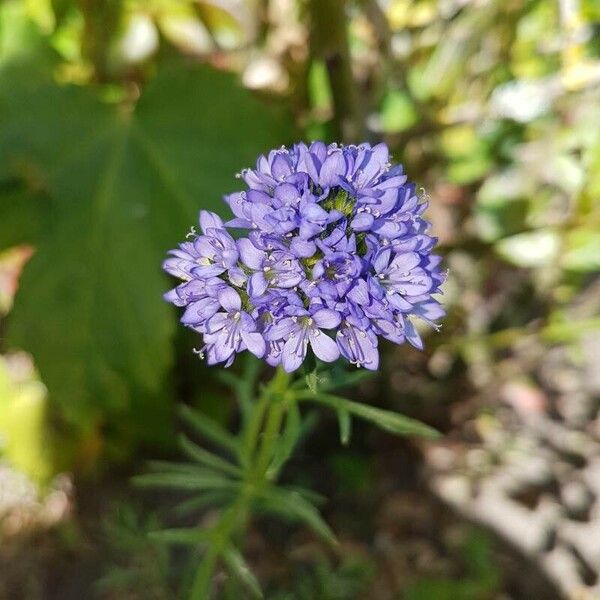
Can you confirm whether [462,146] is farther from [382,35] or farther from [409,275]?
[409,275]

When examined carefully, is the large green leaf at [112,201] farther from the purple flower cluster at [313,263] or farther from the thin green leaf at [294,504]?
the purple flower cluster at [313,263]

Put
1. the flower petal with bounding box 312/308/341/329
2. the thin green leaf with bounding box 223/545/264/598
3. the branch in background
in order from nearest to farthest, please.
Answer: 1. the flower petal with bounding box 312/308/341/329
2. the thin green leaf with bounding box 223/545/264/598
3. the branch in background

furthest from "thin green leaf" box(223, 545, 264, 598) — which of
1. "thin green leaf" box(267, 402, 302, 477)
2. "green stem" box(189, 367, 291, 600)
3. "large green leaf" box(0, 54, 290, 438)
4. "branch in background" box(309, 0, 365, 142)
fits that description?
"branch in background" box(309, 0, 365, 142)

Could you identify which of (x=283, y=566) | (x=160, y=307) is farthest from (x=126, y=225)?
(x=283, y=566)

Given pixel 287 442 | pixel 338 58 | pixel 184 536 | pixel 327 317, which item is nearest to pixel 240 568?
pixel 184 536

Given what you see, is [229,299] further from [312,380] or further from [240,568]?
[240,568]

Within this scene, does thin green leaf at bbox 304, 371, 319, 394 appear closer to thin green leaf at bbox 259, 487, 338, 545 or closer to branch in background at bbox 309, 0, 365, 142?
thin green leaf at bbox 259, 487, 338, 545
